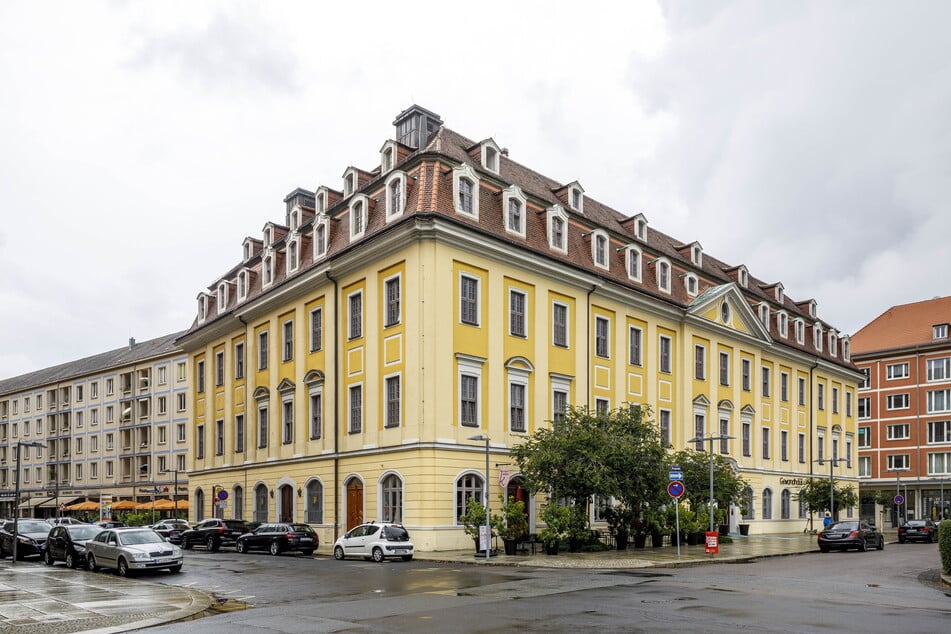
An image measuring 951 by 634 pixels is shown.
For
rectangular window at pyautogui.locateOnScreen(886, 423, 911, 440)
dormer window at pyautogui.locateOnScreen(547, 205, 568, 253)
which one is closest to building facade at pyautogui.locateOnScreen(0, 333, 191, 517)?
dormer window at pyautogui.locateOnScreen(547, 205, 568, 253)

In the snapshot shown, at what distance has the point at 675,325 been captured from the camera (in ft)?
161

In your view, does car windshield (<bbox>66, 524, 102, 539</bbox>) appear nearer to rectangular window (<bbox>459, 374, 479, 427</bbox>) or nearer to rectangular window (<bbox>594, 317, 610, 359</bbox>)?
rectangular window (<bbox>459, 374, 479, 427</bbox>)

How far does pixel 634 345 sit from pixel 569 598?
2887 cm

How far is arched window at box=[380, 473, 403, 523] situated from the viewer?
35.3 meters

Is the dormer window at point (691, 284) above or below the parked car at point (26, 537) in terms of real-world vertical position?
above

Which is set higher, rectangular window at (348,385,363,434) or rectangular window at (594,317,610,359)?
rectangular window at (594,317,610,359)

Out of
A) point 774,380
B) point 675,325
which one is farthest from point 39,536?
point 774,380

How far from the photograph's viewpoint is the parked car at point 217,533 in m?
39.4

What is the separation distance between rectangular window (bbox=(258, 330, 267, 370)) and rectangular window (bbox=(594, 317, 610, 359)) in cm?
1678

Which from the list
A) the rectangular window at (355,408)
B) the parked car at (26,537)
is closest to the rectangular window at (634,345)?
the rectangular window at (355,408)

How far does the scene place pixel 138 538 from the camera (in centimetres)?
2761

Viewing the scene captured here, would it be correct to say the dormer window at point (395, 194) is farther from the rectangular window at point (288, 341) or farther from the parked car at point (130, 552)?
the parked car at point (130, 552)

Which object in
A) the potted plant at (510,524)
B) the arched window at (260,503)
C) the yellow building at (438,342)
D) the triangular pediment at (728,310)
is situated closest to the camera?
the potted plant at (510,524)

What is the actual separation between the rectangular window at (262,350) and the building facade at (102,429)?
29.1m
